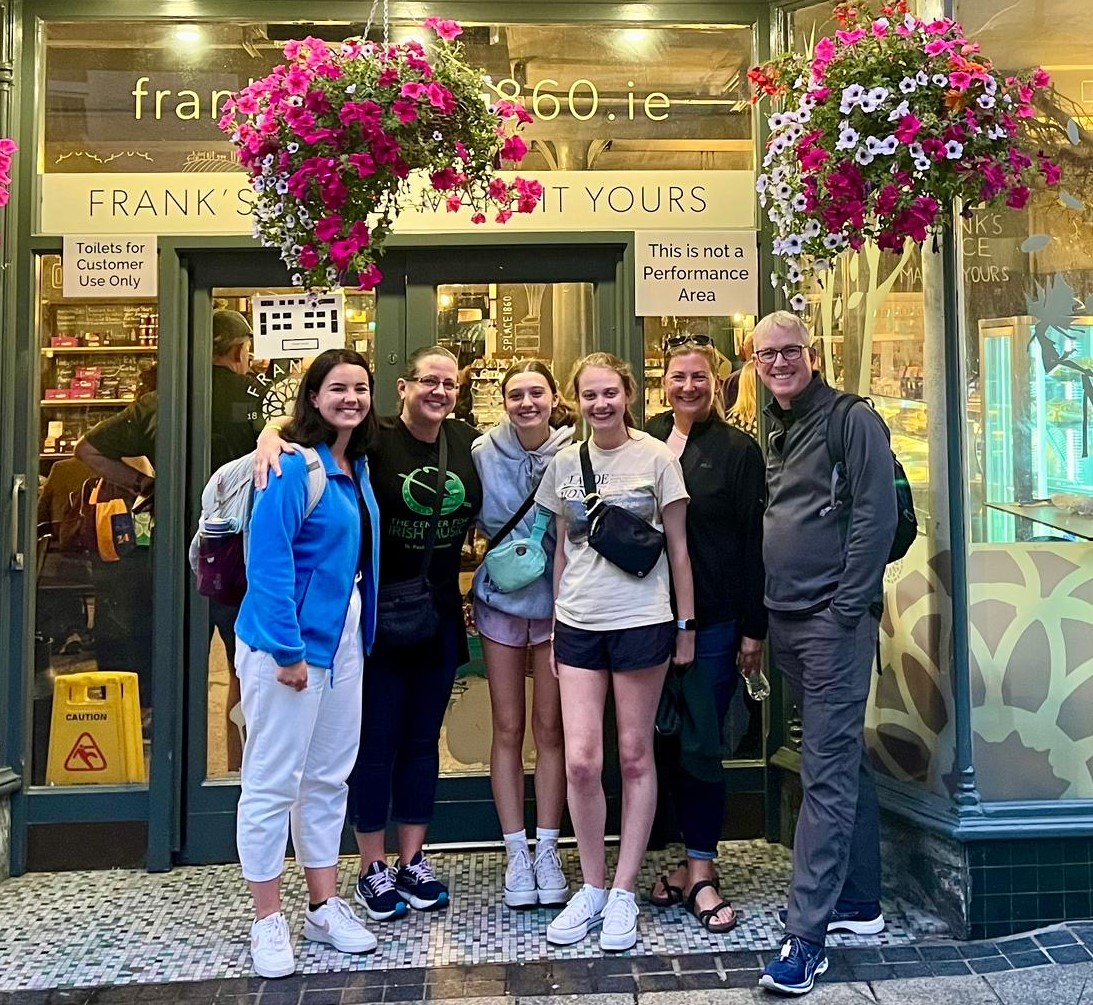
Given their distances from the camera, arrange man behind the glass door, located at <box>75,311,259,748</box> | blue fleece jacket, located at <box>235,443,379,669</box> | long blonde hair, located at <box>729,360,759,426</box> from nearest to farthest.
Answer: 1. blue fleece jacket, located at <box>235,443,379,669</box>
2. man behind the glass door, located at <box>75,311,259,748</box>
3. long blonde hair, located at <box>729,360,759,426</box>

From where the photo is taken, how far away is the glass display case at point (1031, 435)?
11.3 ft

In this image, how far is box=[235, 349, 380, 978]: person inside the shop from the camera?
9.74 ft

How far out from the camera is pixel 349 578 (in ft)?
10.3

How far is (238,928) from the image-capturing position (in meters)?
3.44

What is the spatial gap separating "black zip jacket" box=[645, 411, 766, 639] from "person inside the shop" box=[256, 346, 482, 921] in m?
0.75

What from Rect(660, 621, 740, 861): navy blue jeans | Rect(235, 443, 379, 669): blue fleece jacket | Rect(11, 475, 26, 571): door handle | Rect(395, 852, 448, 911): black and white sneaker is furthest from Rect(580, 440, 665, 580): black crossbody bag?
Rect(11, 475, 26, 571): door handle

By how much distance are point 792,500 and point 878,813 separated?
1.17 m

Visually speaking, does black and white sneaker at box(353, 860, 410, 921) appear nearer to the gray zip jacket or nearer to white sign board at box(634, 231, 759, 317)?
the gray zip jacket

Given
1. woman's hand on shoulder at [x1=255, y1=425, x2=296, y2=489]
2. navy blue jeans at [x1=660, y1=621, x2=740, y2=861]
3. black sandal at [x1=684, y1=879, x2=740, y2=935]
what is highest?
woman's hand on shoulder at [x1=255, y1=425, x2=296, y2=489]

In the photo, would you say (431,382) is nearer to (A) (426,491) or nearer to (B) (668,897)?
(A) (426,491)

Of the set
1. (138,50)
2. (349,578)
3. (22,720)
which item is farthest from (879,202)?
(22,720)

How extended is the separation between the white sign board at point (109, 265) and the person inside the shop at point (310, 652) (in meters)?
1.22

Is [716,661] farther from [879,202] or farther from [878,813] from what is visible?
[879,202]

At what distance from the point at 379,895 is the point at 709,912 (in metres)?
1.10
